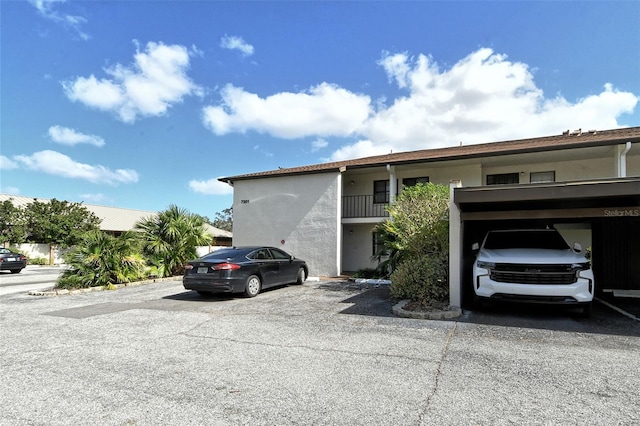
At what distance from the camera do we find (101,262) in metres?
12.3

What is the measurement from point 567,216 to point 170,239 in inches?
524

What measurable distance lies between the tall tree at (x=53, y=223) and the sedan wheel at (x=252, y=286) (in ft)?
74.9

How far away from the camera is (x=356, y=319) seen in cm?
723

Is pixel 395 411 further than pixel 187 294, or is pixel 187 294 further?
pixel 187 294

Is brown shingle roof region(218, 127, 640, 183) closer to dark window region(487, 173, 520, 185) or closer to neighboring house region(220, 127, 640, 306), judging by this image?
neighboring house region(220, 127, 640, 306)

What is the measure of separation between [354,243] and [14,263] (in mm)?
18174

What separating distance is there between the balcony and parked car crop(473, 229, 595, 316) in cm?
954

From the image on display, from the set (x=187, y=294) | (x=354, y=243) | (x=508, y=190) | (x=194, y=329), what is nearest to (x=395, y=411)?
(x=194, y=329)

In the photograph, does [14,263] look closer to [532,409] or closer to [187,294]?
[187,294]

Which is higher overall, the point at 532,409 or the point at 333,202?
the point at 333,202

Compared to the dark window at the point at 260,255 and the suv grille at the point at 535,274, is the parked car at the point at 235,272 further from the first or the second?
the suv grille at the point at 535,274

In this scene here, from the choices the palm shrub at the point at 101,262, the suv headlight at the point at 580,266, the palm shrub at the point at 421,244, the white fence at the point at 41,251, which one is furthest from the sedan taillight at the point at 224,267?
the white fence at the point at 41,251

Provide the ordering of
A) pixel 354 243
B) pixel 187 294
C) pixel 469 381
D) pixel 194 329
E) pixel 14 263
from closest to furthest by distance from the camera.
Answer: pixel 469 381
pixel 194 329
pixel 187 294
pixel 354 243
pixel 14 263

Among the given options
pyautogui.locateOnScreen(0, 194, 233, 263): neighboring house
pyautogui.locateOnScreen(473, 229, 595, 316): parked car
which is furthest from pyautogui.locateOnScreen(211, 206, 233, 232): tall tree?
pyautogui.locateOnScreen(473, 229, 595, 316): parked car
